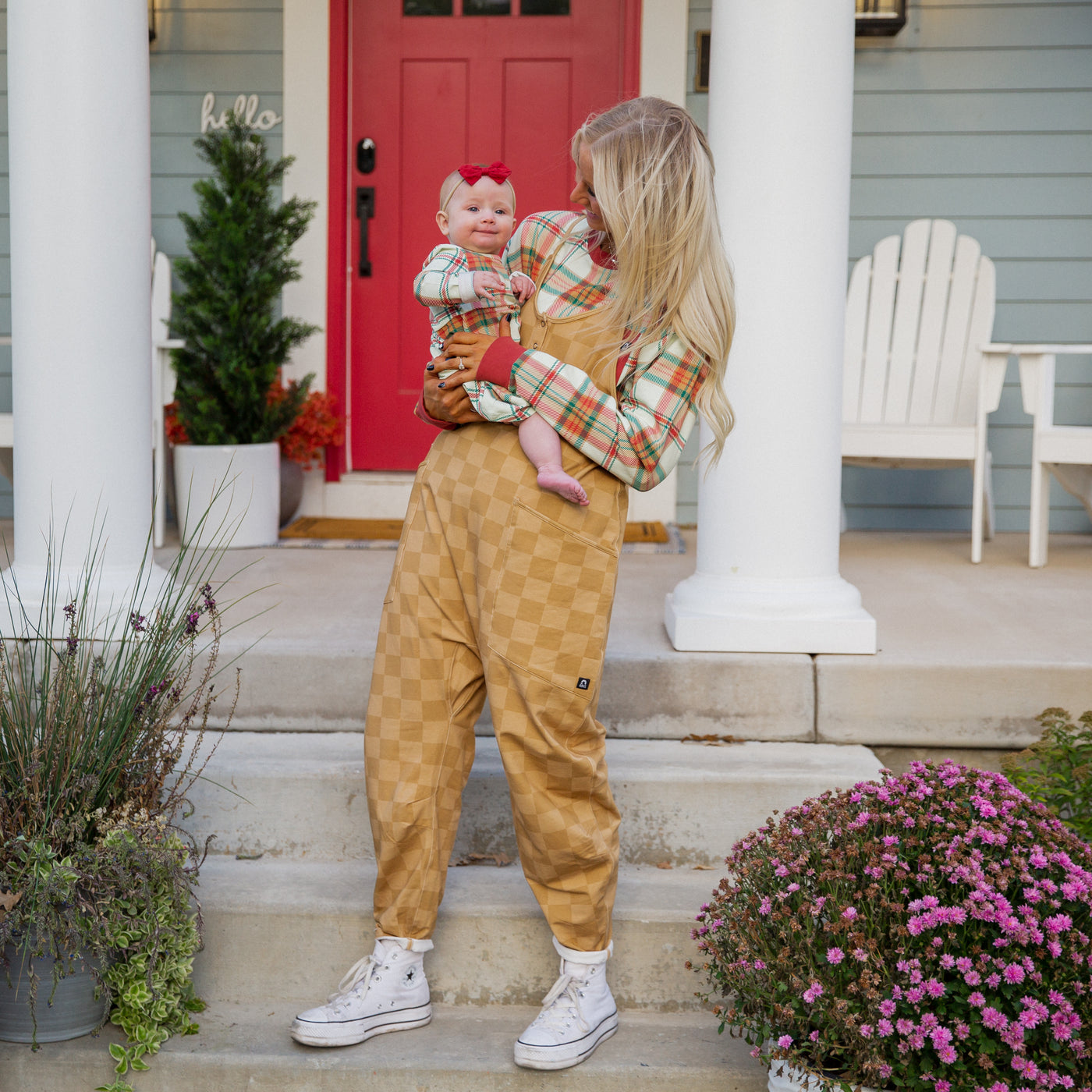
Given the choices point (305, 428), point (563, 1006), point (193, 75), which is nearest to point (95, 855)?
point (563, 1006)

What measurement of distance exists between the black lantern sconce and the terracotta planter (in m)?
4.29

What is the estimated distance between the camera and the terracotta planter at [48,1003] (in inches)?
75.1

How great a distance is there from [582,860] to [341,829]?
0.72 m

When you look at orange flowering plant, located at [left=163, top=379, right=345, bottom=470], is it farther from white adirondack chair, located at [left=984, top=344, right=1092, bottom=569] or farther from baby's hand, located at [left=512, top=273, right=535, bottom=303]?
baby's hand, located at [left=512, top=273, right=535, bottom=303]

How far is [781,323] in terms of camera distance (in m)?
2.72

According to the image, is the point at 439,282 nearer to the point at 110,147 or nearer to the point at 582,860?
the point at 582,860

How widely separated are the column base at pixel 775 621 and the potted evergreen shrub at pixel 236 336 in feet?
6.83

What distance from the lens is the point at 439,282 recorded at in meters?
1.72

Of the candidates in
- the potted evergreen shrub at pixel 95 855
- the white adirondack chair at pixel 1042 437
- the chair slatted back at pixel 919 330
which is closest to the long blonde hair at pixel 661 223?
the potted evergreen shrub at pixel 95 855

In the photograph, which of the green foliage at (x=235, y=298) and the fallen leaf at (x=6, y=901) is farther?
the green foliage at (x=235, y=298)

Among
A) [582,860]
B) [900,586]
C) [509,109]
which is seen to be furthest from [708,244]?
[509,109]

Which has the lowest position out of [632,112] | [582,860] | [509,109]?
[582,860]

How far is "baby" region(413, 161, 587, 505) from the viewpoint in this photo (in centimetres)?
172

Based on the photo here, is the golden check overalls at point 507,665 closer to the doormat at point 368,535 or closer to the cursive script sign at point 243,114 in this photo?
the doormat at point 368,535
